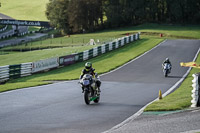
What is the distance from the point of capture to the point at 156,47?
52.0 metres

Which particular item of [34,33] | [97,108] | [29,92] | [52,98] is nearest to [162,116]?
[97,108]

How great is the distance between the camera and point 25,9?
532 ft

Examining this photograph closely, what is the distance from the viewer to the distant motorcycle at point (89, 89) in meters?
16.3

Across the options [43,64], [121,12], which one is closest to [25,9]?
[121,12]

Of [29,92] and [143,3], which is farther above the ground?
[143,3]

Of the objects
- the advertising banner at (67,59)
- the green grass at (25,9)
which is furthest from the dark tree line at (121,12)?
the advertising banner at (67,59)

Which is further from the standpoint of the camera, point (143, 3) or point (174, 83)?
point (143, 3)

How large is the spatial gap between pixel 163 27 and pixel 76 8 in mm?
21218

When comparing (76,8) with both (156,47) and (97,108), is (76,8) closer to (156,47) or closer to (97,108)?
(156,47)

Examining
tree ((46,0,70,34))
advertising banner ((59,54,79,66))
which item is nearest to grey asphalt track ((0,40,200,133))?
advertising banner ((59,54,79,66))

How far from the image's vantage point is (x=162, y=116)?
12.9 meters

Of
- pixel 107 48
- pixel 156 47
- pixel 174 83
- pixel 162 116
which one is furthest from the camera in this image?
pixel 156 47

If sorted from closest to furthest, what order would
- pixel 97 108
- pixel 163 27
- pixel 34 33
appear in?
pixel 97 108 → pixel 163 27 → pixel 34 33

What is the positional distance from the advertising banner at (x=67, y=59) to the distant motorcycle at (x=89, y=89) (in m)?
21.2
